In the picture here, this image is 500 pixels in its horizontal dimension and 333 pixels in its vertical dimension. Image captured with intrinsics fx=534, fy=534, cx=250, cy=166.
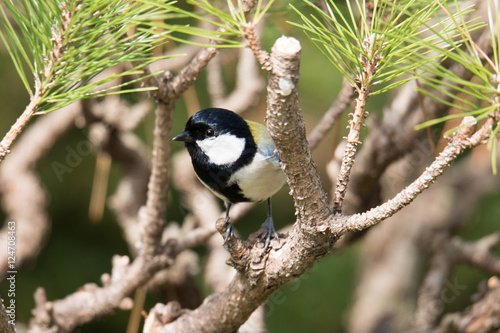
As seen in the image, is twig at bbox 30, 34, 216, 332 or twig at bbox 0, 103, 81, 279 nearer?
twig at bbox 30, 34, 216, 332

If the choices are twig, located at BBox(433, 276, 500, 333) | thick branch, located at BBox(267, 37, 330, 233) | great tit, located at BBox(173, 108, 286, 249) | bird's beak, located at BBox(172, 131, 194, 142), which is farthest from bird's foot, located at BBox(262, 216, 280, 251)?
twig, located at BBox(433, 276, 500, 333)

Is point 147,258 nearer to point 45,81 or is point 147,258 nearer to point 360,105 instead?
point 45,81

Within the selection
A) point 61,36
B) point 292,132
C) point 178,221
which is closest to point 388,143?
point 292,132

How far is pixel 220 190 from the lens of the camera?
3.80ft

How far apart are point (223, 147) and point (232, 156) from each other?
0.03 metres

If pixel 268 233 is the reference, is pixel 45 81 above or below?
above

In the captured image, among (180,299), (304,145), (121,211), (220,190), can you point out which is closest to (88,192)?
(121,211)

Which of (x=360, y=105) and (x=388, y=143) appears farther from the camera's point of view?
(x=388, y=143)

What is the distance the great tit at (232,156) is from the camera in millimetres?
1116

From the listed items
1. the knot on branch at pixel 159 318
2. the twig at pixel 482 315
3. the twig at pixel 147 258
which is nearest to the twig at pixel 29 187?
the twig at pixel 147 258

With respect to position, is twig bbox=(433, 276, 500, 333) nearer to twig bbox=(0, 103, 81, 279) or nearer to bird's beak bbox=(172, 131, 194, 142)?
bird's beak bbox=(172, 131, 194, 142)

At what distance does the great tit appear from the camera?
1116 millimetres

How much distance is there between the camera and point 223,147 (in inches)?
45.6

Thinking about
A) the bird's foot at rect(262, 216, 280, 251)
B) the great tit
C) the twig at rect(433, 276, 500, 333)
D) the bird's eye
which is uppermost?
the bird's eye
